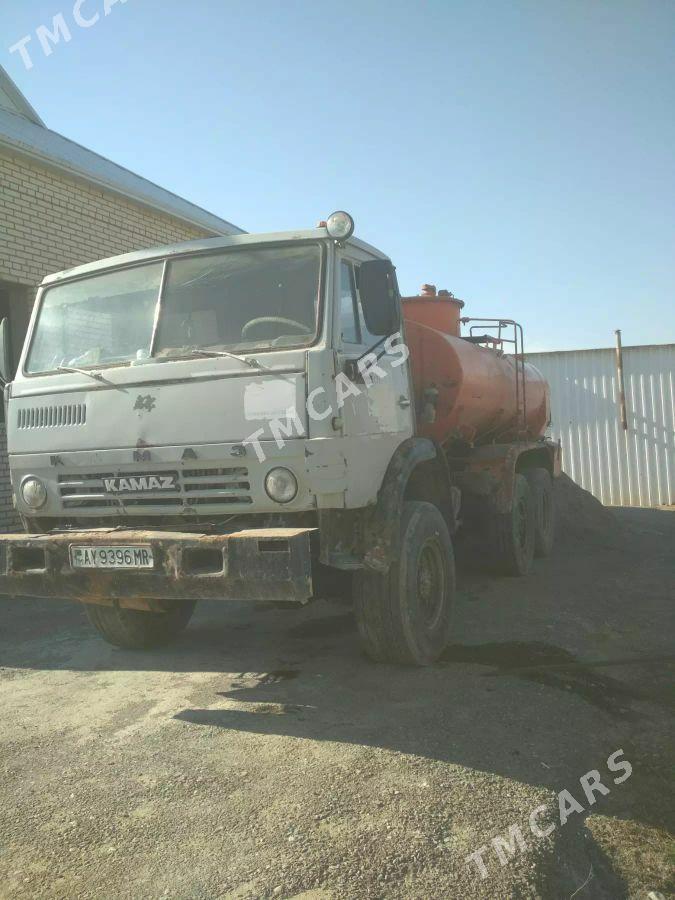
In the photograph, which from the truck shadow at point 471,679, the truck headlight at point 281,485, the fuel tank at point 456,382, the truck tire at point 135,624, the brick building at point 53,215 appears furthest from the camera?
the brick building at point 53,215

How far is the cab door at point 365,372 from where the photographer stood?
4.12m

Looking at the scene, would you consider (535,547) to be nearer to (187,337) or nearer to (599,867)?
(187,337)

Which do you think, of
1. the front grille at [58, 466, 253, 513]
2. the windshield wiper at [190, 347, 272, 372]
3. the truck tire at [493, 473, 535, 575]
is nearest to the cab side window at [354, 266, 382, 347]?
the windshield wiper at [190, 347, 272, 372]

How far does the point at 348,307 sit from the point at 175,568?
1744mm

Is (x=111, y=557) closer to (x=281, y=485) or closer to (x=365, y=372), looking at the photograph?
(x=281, y=485)

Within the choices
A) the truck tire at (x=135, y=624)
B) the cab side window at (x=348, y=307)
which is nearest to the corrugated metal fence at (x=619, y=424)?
the truck tire at (x=135, y=624)

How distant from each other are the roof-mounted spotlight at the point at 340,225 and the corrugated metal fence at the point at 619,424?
11.9 m

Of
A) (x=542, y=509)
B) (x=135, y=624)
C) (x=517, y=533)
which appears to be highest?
(x=542, y=509)

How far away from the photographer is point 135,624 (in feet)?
17.3

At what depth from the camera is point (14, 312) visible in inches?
347

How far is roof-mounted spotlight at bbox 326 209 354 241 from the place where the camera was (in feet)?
13.9

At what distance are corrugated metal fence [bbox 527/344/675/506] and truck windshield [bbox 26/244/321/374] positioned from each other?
1196 centimetres

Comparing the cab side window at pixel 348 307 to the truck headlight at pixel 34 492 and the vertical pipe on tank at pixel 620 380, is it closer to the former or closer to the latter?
the truck headlight at pixel 34 492

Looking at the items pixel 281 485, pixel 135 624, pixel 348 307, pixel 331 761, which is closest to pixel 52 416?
pixel 281 485
